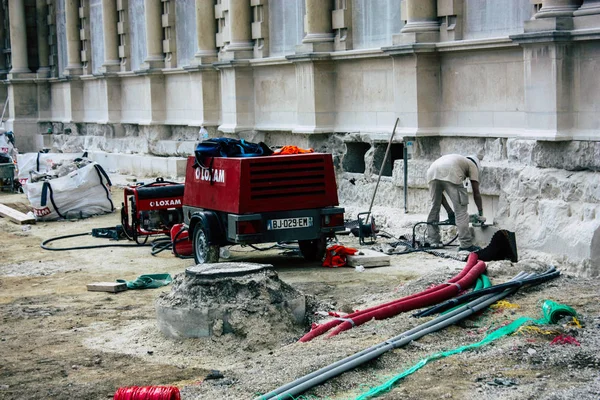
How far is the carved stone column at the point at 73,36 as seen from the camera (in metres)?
33.5

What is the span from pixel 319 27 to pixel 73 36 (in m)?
16.6

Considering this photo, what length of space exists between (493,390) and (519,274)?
11.8 feet

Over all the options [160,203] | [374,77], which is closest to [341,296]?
[160,203]

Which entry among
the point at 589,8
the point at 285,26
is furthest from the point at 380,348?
the point at 285,26

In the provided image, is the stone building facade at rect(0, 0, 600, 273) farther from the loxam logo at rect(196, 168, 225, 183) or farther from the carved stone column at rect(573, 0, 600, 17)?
the loxam logo at rect(196, 168, 225, 183)

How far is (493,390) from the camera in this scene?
737cm

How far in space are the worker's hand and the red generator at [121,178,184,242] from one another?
4.66 meters

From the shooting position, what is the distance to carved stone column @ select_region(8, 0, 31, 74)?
119ft

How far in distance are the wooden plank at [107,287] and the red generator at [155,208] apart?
3353 millimetres

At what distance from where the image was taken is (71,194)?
20484 mm

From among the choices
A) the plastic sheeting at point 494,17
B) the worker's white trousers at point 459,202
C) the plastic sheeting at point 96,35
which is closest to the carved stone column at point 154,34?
the plastic sheeting at point 96,35

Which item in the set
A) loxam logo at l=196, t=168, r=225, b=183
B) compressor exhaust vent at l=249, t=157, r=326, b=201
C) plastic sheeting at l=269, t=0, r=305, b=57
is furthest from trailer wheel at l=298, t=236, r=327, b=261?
plastic sheeting at l=269, t=0, r=305, b=57

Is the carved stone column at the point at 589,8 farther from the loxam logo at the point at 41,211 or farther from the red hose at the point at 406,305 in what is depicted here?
the loxam logo at the point at 41,211

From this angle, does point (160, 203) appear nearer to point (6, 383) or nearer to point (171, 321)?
point (171, 321)
